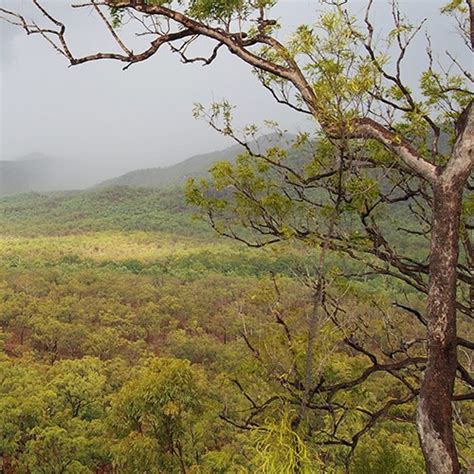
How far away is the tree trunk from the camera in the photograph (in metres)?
2.17

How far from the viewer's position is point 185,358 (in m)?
24.0

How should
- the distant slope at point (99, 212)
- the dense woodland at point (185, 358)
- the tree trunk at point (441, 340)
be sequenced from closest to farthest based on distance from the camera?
the tree trunk at point (441, 340)
the dense woodland at point (185, 358)
the distant slope at point (99, 212)

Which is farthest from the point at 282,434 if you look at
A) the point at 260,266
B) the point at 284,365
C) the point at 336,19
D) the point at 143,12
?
the point at 260,266

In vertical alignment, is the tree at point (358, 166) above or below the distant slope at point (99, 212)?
above

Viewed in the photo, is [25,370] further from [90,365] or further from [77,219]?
[77,219]

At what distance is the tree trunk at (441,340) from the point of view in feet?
7.13

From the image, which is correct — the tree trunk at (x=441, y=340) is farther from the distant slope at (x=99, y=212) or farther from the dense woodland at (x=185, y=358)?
the distant slope at (x=99, y=212)

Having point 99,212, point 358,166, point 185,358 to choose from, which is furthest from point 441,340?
point 99,212

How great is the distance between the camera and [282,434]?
2453 mm

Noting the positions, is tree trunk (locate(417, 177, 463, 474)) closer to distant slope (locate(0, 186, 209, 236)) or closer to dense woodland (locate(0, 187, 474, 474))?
dense woodland (locate(0, 187, 474, 474))

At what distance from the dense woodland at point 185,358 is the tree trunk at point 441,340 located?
1.84 ft

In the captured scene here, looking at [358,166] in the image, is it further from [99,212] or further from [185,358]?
[99,212]

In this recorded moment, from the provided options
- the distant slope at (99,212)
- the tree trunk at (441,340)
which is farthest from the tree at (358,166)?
the distant slope at (99,212)

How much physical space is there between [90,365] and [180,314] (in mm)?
20395
